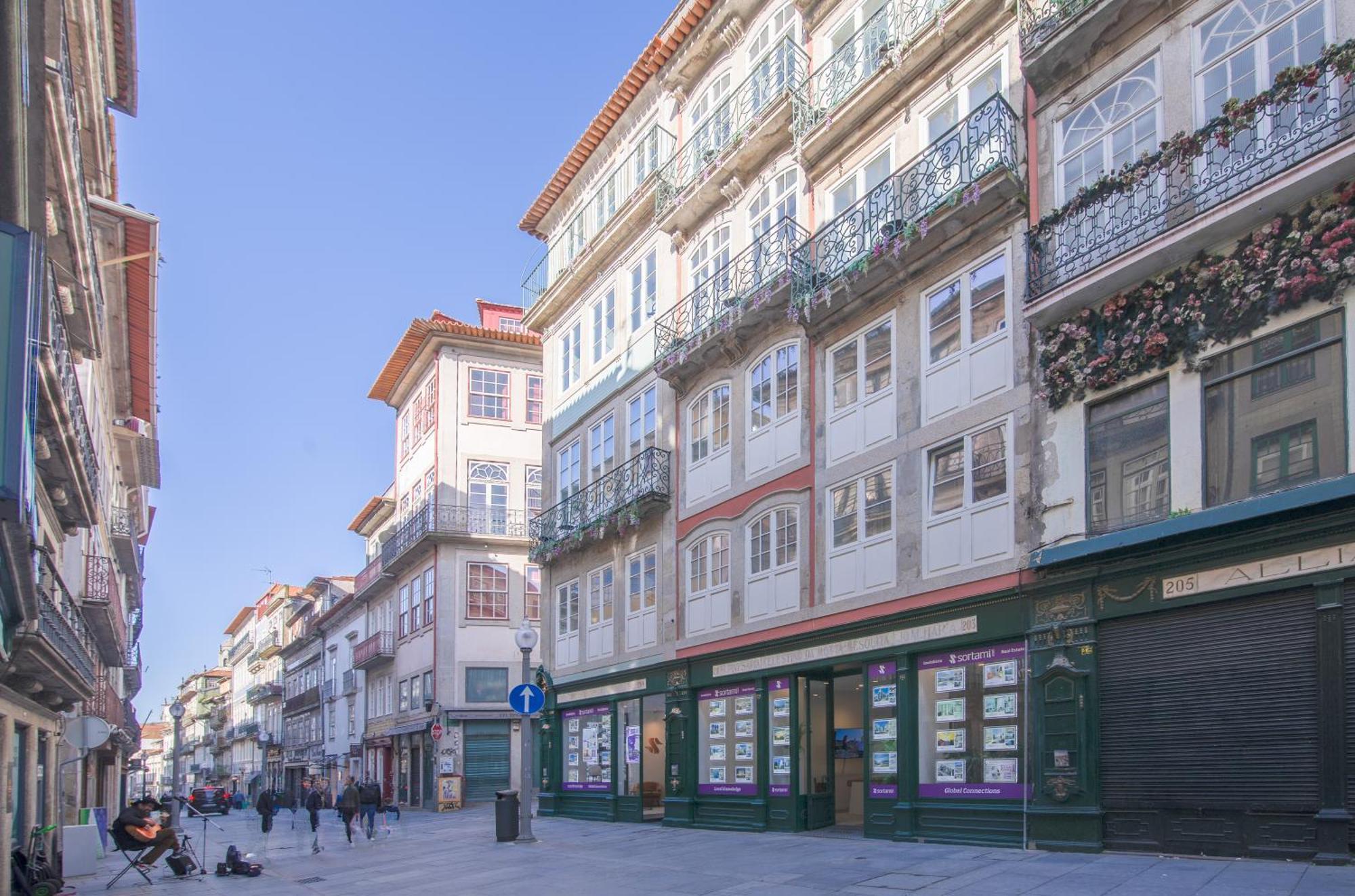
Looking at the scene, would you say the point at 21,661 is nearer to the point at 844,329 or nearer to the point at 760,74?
the point at 844,329

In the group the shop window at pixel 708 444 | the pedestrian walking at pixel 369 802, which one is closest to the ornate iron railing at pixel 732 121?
the shop window at pixel 708 444

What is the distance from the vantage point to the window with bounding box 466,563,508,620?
142ft

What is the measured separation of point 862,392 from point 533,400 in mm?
28528

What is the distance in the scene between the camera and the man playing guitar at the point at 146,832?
19.1 metres

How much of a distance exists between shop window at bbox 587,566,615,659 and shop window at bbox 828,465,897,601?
29.2 feet

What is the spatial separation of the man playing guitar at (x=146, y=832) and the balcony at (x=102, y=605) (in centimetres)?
1009

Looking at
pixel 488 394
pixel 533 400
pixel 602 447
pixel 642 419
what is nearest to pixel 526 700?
pixel 642 419

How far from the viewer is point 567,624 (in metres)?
29.8

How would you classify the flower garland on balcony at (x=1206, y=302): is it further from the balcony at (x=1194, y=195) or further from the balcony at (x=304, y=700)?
the balcony at (x=304, y=700)

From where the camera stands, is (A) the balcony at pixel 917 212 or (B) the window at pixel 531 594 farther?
(B) the window at pixel 531 594

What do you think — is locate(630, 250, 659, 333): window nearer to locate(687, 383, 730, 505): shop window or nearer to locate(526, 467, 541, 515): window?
locate(687, 383, 730, 505): shop window

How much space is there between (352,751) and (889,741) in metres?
42.3

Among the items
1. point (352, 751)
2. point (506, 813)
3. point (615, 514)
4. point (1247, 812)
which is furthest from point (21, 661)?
point (352, 751)

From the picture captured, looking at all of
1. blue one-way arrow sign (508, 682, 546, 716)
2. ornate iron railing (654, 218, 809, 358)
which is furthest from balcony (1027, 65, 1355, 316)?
blue one-way arrow sign (508, 682, 546, 716)
